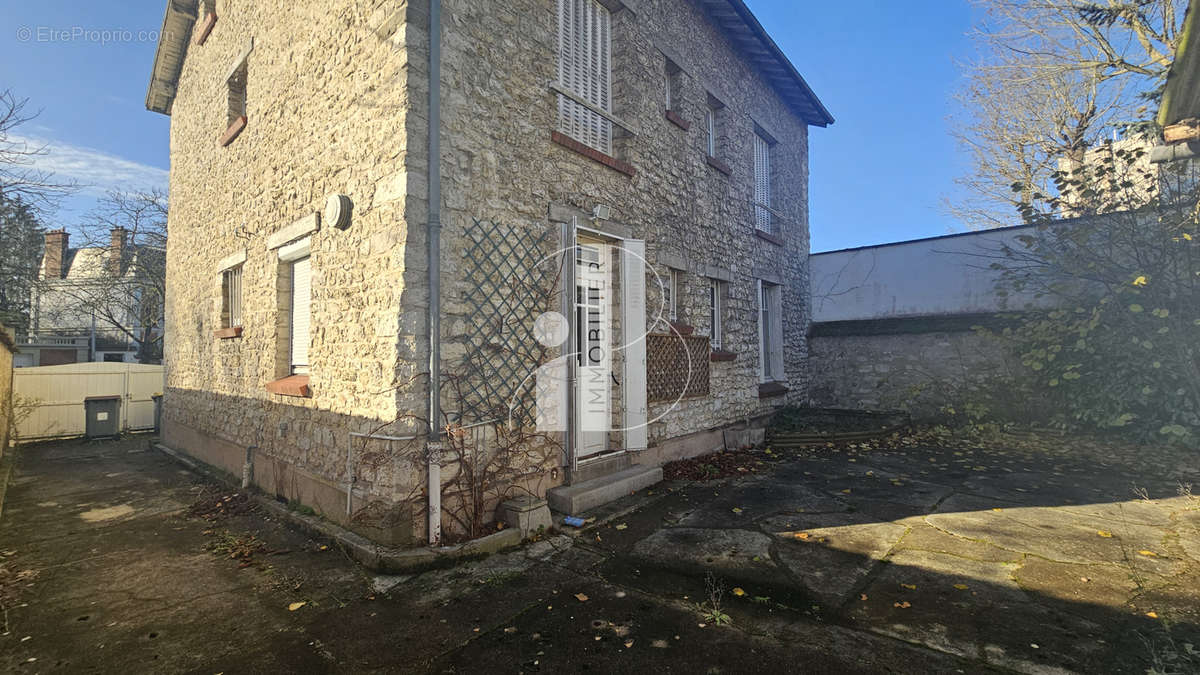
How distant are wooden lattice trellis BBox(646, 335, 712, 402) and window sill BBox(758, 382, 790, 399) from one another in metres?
2.08

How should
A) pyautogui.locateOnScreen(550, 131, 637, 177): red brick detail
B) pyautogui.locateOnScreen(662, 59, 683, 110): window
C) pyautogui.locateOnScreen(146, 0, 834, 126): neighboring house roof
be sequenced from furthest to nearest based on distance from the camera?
pyautogui.locateOnScreen(146, 0, 834, 126): neighboring house roof, pyautogui.locateOnScreen(662, 59, 683, 110): window, pyautogui.locateOnScreen(550, 131, 637, 177): red brick detail

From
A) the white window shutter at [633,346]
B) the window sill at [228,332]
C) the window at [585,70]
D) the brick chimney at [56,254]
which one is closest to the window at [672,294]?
the white window shutter at [633,346]

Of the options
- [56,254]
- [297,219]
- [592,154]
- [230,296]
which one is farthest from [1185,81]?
[56,254]

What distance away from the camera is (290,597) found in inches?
130

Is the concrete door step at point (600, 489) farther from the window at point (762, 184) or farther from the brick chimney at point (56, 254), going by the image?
the brick chimney at point (56, 254)

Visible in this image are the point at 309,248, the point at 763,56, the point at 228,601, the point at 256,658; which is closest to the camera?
the point at 256,658

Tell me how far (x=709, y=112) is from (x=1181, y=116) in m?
5.61

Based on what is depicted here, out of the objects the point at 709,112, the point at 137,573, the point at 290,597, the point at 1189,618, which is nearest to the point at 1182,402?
the point at 1189,618

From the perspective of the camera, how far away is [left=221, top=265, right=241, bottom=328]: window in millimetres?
7062

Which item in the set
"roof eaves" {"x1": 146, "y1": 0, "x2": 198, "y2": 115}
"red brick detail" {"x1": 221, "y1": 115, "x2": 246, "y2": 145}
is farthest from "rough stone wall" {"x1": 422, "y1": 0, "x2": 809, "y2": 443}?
"roof eaves" {"x1": 146, "y1": 0, "x2": 198, "y2": 115}

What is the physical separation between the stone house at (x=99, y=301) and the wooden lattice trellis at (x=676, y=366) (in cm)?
A: 1610

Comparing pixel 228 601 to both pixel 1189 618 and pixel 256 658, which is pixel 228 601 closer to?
pixel 256 658

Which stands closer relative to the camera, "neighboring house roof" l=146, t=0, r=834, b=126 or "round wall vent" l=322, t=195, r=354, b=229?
"round wall vent" l=322, t=195, r=354, b=229

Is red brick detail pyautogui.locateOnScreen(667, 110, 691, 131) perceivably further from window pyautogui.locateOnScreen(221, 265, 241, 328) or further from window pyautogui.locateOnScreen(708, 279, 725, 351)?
window pyautogui.locateOnScreen(221, 265, 241, 328)
